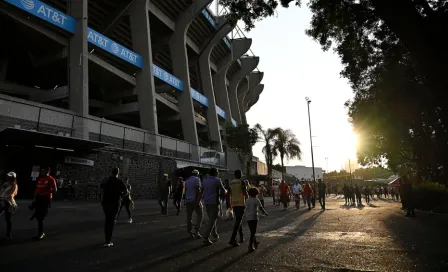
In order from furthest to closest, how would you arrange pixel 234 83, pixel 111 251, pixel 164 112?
1. pixel 234 83
2. pixel 164 112
3. pixel 111 251

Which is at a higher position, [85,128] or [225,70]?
[225,70]

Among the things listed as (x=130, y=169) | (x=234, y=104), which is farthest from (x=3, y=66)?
(x=234, y=104)

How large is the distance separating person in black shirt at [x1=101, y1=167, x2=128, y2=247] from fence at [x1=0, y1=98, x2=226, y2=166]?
37.4 feet

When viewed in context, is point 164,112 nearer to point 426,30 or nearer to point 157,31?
point 157,31

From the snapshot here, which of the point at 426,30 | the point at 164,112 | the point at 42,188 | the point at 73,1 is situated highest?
the point at 73,1

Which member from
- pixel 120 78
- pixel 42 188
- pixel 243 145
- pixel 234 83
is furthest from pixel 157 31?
pixel 42 188

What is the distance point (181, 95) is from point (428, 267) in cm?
2981

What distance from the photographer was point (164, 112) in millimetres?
36875

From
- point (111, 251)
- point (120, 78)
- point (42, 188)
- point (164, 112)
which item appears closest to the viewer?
point (111, 251)

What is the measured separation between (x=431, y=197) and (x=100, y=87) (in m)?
28.7

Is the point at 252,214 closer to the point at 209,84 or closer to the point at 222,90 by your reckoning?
the point at 209,84

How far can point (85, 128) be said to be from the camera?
18016mm

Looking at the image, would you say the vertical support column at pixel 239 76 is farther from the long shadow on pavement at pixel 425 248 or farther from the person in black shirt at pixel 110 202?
the person in black shirt at pixel 110 202

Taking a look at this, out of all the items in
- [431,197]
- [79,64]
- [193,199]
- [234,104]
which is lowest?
[431,197]
